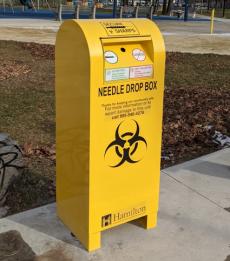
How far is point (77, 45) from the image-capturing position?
2.84 meters

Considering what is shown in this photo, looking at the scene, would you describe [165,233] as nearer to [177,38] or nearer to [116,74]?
[116,74]

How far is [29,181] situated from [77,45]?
1.81 metres

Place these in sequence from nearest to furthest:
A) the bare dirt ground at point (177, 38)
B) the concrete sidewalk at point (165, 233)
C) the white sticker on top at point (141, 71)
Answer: the white sticker on top at point (141, 71)
the concrete sidewalk at point (165, 233)
the bare dirt ground at point (177, 38)

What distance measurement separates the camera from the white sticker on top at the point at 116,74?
9.30 ft

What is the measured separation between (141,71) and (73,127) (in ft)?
1.96

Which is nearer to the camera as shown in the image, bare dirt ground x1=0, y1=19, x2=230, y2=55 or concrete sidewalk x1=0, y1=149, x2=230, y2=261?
concrete sidewalk x1=0, y1=149, x2=230, y2=261

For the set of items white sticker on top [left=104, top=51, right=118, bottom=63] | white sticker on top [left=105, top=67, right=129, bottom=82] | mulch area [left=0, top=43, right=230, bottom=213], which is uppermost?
white sticker on top [left=104, top=51, right=118, bottom=63]

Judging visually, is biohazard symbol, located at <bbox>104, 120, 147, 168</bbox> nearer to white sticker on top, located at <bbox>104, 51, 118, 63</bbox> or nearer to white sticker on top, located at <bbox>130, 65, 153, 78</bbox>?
white sticker on top, located at <bbox>130, 65, 153, 78</bbox>

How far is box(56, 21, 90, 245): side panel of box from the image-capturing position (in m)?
2.86

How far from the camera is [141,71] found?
Answer: 2.99 meters

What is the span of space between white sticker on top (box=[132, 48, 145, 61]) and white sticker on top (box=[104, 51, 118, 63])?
6.3 inches

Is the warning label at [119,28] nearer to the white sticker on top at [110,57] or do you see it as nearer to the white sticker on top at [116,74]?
the white sticker on top at [110,57]

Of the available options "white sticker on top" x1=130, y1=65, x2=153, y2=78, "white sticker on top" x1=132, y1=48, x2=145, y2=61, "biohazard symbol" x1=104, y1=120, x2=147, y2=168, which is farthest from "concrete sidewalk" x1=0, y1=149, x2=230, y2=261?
A: "white sticker on top" x1=132, y1=48, x2=145, y2=61

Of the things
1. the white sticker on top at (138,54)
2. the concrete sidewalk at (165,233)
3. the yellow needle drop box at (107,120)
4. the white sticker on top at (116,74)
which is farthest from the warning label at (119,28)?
the concrete sidewalk at (165,233)
